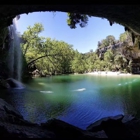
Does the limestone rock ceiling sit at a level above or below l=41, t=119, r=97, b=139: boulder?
above

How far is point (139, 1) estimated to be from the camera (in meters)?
2.23

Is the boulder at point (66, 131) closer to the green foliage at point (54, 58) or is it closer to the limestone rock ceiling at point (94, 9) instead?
the limestone rock ceiling at point (94, 9)

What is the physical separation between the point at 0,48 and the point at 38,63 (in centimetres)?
2883

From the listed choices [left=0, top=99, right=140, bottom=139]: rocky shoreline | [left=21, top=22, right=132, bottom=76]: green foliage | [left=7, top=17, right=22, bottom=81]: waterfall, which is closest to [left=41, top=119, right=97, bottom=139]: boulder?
[left=0, top=99, right=140, bottom=139]: rocky shoreline

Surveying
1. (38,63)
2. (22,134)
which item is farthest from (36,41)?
(22,134)

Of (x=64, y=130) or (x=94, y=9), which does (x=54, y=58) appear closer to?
(x=94, y=9)

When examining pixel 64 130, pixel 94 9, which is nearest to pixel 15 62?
pixel 94 9

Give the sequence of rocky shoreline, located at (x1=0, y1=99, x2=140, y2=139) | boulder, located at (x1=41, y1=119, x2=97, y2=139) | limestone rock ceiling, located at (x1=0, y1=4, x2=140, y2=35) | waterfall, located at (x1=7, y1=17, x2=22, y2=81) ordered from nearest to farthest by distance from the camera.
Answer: rocky shoreline, located at (x1=0, y1=99, x2=140, y2=139) → boulder, located at (x1=41, y1=119, x2=97, y2=139) → limestone rock ceiling, located at (x1=0, y1=4, x2=140, y2=35) → waterfall, located at (x1=7, y1=17, x2=22, y2=81)

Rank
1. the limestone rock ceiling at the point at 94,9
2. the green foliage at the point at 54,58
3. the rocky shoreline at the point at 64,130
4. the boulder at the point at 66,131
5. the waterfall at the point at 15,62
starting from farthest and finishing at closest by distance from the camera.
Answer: the green foliage at the point at 54,58 → the waterfall at the point at 15,62 → the limestone rock ceiling at the point at 94,9 → the boulder at the point at 66,131 → the rocky shoreline at the point at 64,130

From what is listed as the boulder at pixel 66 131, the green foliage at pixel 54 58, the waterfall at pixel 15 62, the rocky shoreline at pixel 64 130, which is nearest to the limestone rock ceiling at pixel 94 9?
the rocky shoreline at pixel 64 130

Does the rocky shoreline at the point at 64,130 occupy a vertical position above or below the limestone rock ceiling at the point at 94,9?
below

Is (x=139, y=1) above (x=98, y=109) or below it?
above

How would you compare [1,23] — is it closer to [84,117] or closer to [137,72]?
[84,117]

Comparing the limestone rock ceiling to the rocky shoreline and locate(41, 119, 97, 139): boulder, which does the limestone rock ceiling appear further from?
locate(41, 119, 97, 139): boulder
